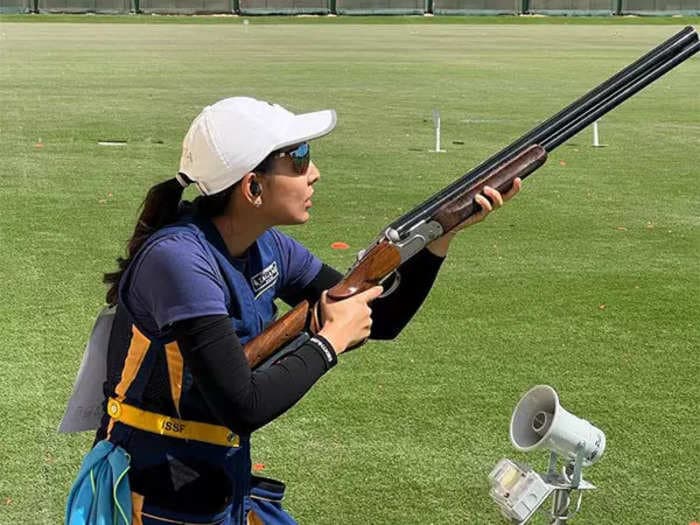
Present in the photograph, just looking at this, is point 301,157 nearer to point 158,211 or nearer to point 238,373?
point 158,211

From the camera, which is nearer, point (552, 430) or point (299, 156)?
point (299, 156)

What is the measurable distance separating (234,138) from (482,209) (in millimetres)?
902

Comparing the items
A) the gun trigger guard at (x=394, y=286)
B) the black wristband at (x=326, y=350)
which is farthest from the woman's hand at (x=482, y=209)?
the black wristband at (x=326, y=350)

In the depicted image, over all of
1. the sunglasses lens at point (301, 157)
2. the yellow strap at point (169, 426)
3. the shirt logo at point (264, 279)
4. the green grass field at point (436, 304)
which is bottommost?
the green grass field at point (436, 304)

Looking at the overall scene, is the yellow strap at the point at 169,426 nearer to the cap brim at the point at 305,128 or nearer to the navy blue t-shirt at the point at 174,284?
the navy blue t-shirt at the point at 174,284

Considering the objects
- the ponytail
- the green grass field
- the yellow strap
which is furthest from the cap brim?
A: the green grass field

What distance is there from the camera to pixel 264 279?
119 inches

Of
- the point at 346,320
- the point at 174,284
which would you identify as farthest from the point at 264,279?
the point at 174,284

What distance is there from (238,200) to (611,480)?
9.01 feet

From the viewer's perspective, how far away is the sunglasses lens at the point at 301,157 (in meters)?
2.85

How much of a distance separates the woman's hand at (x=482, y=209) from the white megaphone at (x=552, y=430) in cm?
55

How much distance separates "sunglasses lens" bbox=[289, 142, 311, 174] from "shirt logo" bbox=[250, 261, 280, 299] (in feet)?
1.06

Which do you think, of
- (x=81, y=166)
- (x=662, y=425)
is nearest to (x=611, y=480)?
(x=662, y=425)

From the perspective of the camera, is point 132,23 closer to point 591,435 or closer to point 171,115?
point 171,115
